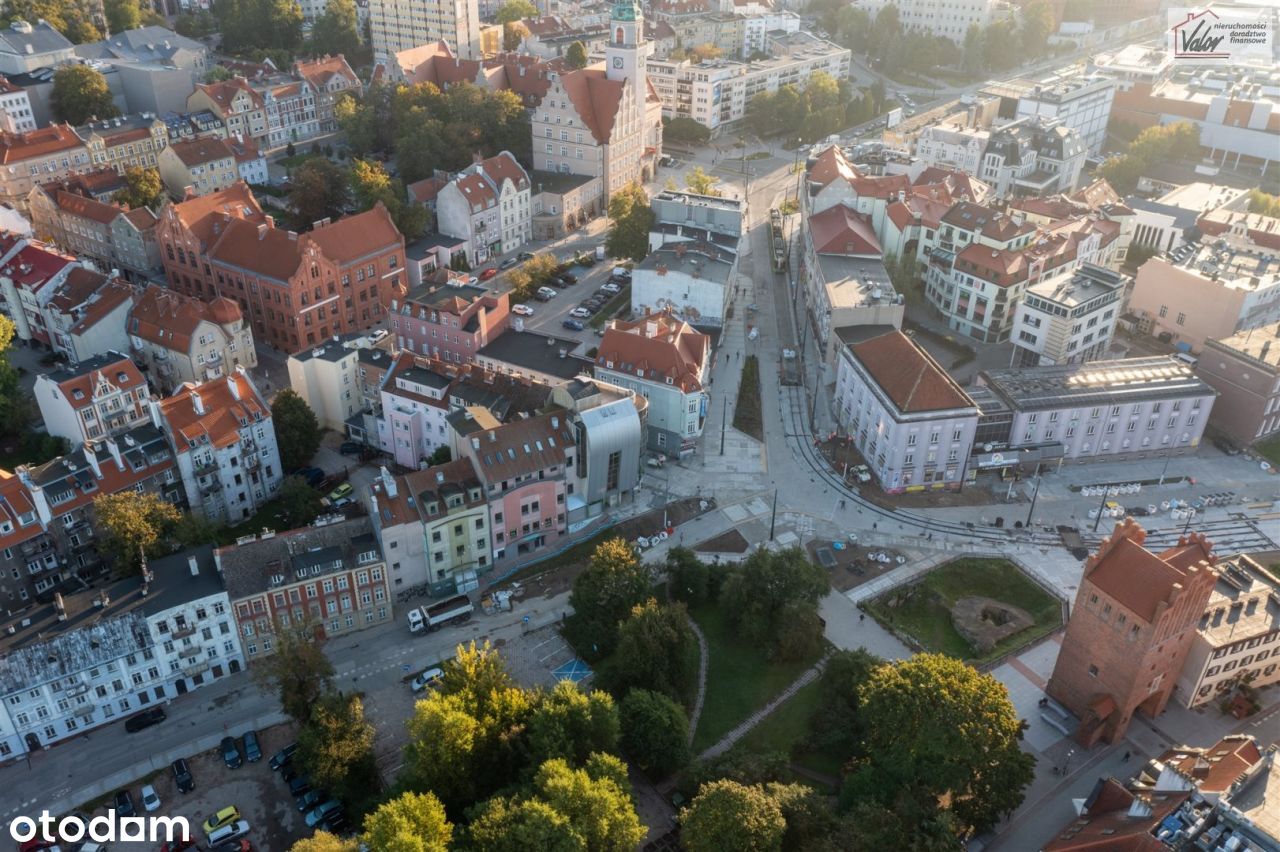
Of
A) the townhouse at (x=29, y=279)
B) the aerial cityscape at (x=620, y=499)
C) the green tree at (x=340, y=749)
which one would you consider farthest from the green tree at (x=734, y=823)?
the townhouse at (x=29, y=279)

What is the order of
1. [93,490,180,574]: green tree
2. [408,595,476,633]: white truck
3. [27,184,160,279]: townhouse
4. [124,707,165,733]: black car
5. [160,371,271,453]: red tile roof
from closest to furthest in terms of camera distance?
1. [124,707,165,733]: black car
2. [93,490,180,574]: green tree
3. [408,595,476,633]: white truck
4. [160,371,271,453]: red tile roof
5. [27,184,160,279]: townhouse

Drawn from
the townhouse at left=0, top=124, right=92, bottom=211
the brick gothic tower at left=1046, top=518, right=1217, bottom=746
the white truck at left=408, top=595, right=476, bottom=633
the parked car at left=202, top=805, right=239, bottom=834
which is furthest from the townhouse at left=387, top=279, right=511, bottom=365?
the townhouse at left=0, top=124, right=92, bottom=211

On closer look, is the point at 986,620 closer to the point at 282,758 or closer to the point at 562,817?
the point at 562,817

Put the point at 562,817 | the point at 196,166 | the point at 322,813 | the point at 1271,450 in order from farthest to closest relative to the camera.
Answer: the point at 196,166 → the point at 1271,450 → the point at 322,813 → the point at 562,817

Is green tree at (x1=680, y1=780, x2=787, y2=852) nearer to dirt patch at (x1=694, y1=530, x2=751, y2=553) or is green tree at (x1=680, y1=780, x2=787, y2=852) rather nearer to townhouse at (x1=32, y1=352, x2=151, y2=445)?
dirt patch at (x1=694, y1=530, x2=751, y2=553)

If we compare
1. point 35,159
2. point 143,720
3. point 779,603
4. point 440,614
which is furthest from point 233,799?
point 35,159

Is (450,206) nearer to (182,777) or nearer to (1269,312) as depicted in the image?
(182,777)
